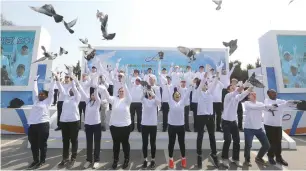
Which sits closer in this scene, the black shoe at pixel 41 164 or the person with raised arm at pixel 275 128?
the black shoe at pixel 41 164

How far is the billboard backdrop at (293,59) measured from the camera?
11102mm

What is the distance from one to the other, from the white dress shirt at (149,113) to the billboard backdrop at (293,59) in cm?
856

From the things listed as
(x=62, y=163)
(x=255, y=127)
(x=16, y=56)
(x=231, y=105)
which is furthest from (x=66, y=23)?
(x=16, y=56)

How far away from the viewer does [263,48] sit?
504 inches

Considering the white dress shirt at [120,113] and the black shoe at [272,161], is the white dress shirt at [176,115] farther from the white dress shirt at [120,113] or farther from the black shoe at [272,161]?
the black shoe at [272,161]

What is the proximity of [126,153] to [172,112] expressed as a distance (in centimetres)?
138

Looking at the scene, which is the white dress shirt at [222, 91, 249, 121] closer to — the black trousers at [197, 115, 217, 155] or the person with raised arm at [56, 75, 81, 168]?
the black trousers at [197, 115, 217, 155]

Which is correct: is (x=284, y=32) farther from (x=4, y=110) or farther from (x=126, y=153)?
(x=4, y=110)

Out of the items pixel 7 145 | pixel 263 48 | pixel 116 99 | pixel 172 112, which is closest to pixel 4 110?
pixel 7 145

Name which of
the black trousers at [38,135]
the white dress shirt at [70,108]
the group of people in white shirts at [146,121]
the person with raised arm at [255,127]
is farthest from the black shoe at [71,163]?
the person with raised arm at [255,127]

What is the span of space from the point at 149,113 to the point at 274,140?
10.1ft

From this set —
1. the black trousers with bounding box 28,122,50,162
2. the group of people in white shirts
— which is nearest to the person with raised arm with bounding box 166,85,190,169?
the group of people in white shirts

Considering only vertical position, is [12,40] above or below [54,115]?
above

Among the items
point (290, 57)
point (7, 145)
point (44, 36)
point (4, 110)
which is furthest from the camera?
point (44, 36)
